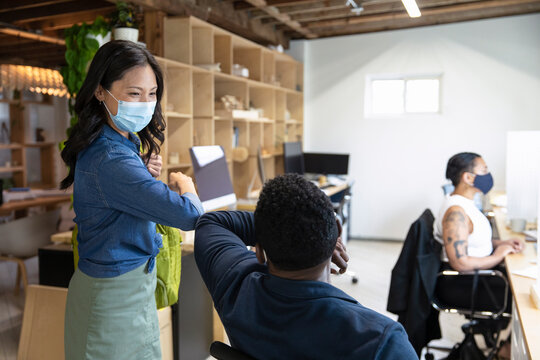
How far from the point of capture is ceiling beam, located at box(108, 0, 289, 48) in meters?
3.82

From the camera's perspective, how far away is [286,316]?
0.86 m

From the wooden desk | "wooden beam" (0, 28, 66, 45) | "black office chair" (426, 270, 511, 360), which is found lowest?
"black office chair" (426, 270, 511, 360)

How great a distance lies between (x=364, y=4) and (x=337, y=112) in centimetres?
162

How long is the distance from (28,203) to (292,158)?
2.92m

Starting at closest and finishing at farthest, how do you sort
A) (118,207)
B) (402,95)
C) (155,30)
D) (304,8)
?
(118,207), (155,30), (304,8), (402,95)

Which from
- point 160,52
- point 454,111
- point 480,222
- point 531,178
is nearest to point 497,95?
point 454,111

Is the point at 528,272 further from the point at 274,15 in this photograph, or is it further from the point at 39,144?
the point at 39,144

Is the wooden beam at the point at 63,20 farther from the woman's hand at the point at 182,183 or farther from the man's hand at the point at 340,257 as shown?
the man's hand at the point at 340,257

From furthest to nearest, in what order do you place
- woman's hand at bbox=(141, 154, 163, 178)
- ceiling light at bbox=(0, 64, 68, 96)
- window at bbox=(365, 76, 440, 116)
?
1. window at bbox=(365, 76, 440, 116)
2. ceiling light at bbox=(0, 64, 68, 96)
3. woman's hand at bbox=(141, 154, 163, 178)

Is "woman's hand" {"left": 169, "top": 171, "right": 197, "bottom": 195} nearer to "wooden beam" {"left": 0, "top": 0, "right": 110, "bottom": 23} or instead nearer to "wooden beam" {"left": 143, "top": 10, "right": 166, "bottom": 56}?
"wooden beam" {"left": 143, "top": 10, "right": 166, "bottom": 56}

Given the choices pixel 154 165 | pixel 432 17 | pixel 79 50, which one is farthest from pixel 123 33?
pixel 432 17

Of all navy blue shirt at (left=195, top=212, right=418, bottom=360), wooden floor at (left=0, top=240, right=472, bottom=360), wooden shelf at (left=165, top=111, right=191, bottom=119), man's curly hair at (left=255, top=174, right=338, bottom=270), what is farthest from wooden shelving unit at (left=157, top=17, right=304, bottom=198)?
man's curly hair at (left=255, top=174, right=338, bottom=270)

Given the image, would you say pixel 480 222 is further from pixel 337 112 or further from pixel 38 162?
pixel 38 162

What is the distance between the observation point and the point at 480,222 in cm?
264
